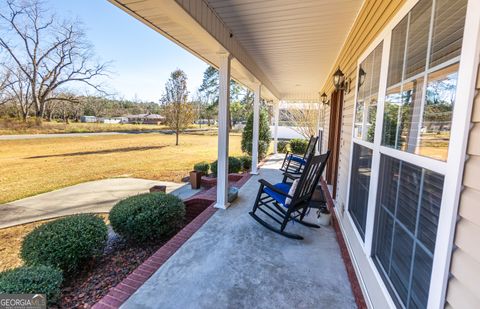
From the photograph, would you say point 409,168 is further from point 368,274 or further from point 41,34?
Answer: point 41,34

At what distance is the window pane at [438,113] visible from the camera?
989 mm

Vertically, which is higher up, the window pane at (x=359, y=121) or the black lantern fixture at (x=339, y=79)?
the black lantern fixture at (x=339, y=79)

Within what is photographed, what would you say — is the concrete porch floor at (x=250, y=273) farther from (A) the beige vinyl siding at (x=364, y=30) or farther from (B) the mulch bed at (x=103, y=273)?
(A) the beige vinyl siding at (x=364, y=30)

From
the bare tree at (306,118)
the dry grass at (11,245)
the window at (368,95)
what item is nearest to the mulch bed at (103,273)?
the dry grass at (11,245)

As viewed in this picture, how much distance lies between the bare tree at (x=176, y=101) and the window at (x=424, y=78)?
49.2ft

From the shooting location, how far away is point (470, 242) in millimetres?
827

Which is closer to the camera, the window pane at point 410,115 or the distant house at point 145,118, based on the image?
the window pane at point 410,115

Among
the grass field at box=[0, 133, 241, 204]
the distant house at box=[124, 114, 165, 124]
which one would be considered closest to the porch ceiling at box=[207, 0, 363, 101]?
the grass field at box=[0, 133, 241, 204]

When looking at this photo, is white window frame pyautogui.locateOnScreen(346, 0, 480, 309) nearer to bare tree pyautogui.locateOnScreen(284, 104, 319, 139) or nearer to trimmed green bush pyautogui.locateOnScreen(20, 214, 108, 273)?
trimmed green bush pyautogui.locateOnScreen(20, 214, 108, 273)

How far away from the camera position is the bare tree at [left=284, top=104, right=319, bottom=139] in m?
13.1

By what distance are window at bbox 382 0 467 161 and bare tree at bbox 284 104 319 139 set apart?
36.9 feet

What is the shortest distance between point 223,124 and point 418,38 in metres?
2.69

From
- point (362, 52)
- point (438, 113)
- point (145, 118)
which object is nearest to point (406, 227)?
point (438, 113)

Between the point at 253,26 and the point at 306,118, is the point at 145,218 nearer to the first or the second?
the point at 253,26
